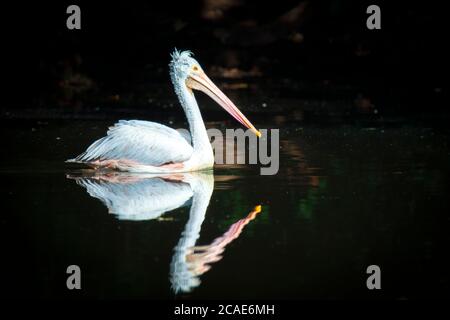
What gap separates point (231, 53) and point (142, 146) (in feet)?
72.3

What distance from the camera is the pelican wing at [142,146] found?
10383mm

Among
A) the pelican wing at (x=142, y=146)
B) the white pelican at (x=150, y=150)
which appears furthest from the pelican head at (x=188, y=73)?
the pelican wing at (x=142, y=146)

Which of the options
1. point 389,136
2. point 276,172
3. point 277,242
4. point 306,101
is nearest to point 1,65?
point 306,101

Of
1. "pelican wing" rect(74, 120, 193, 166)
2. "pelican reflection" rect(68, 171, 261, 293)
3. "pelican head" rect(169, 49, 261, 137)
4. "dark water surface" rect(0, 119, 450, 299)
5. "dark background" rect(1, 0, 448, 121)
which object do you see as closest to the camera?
"dark water surface" rect(0, 119, 450, 299)

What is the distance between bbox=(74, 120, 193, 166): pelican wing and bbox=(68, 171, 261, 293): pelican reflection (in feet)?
0.61

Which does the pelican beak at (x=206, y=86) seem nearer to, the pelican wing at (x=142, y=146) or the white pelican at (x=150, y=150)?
the white pelican at (x=150, y=150)

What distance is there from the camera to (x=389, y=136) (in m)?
13.4

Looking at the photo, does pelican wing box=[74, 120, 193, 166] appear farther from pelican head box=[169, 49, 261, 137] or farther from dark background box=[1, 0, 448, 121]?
dark background box=[1, 0, 448, 121]

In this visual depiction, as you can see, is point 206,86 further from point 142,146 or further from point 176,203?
point 176,203

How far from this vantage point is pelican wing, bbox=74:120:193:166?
1038 centimetres

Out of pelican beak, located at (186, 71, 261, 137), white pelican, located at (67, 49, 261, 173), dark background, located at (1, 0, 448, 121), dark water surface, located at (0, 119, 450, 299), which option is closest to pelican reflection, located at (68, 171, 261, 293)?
dark water surface, located at (0, 119, 450, 299)

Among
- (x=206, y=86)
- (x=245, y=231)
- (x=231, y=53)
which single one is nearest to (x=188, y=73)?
(x=206, y=86)

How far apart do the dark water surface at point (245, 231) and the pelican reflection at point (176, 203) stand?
20mm

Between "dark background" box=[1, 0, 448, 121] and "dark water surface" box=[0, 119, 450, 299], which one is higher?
"dark background" box=[1, 0, 448, 121]
